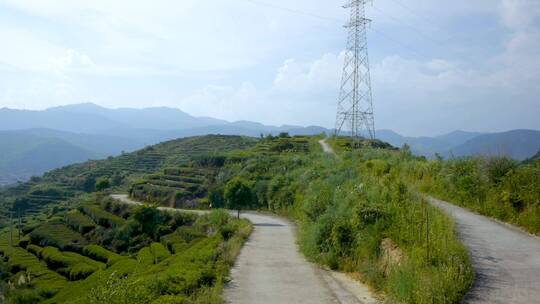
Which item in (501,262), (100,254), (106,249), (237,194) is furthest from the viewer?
(106,249)

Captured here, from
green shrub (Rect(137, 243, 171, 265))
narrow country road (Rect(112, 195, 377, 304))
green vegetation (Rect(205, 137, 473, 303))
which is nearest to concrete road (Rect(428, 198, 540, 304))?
green vegetation (Rect(205, 137, 473, 303))

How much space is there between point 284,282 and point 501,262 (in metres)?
5.55

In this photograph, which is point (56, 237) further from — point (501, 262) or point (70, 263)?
point (501, 262)

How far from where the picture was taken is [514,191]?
1409cm

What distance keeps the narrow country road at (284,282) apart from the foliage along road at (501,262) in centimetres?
248

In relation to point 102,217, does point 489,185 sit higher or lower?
higher

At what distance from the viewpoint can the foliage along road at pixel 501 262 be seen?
27.3 ft

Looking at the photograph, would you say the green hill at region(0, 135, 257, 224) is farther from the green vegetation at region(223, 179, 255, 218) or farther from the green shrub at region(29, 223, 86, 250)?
the green vegetation at region(223, 179, 255, 218)

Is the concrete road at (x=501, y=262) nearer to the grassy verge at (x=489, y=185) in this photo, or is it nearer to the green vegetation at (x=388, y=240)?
the green vegetation at (x=388, y=240)

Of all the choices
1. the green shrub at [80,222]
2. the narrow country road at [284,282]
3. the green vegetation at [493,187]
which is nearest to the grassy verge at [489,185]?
the green vegetation at [493,187]

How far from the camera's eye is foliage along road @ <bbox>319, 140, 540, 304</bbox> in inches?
328

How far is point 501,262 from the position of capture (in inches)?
395

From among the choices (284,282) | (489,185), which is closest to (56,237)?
(284,282)

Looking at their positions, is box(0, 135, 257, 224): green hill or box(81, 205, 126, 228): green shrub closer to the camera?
box(81, 205, 126, 228): green shrub
